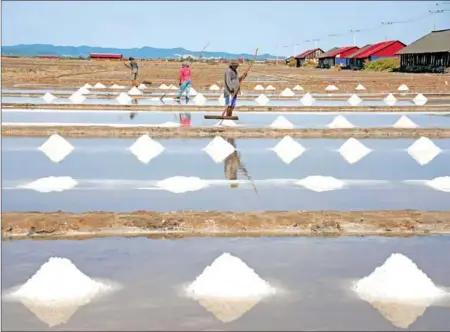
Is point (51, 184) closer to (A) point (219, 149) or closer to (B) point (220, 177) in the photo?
(B) point (220, 177)

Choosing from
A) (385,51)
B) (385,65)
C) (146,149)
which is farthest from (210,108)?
(385,51)

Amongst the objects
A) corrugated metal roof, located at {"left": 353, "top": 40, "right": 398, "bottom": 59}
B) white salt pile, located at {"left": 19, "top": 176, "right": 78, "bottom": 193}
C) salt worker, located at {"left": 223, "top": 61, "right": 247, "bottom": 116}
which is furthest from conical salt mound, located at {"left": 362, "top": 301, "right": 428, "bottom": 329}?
corrugated metal roof, located at {"left": 353, "top": 40, "right": 398, "bottom": 59}

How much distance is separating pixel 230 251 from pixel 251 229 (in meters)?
0.64

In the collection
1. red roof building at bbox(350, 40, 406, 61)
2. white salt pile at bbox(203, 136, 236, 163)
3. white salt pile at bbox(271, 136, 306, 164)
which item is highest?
white salt pile at bbox(203, 136, 236, 163)

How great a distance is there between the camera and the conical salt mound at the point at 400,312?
430 centimetres

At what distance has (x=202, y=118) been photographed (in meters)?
16.2

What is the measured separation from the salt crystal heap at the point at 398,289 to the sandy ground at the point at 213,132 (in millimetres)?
8285

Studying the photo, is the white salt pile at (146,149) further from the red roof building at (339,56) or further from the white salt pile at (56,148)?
the red roof building at (339,56)

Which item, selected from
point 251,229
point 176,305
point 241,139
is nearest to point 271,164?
point 241,139

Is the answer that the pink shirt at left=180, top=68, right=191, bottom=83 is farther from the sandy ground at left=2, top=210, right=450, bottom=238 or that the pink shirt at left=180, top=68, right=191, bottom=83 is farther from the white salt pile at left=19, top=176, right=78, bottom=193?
the sandy ground at left=2, top=210, right=450, bottom=238

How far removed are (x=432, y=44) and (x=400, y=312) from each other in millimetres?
49115

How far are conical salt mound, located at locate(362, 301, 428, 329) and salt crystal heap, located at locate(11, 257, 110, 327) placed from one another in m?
1.68

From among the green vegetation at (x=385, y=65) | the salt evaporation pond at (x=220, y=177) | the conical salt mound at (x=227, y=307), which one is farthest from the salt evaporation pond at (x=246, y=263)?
the green vegetation at (x=385, y=65)

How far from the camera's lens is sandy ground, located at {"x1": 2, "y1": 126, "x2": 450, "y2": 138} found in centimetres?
1282
